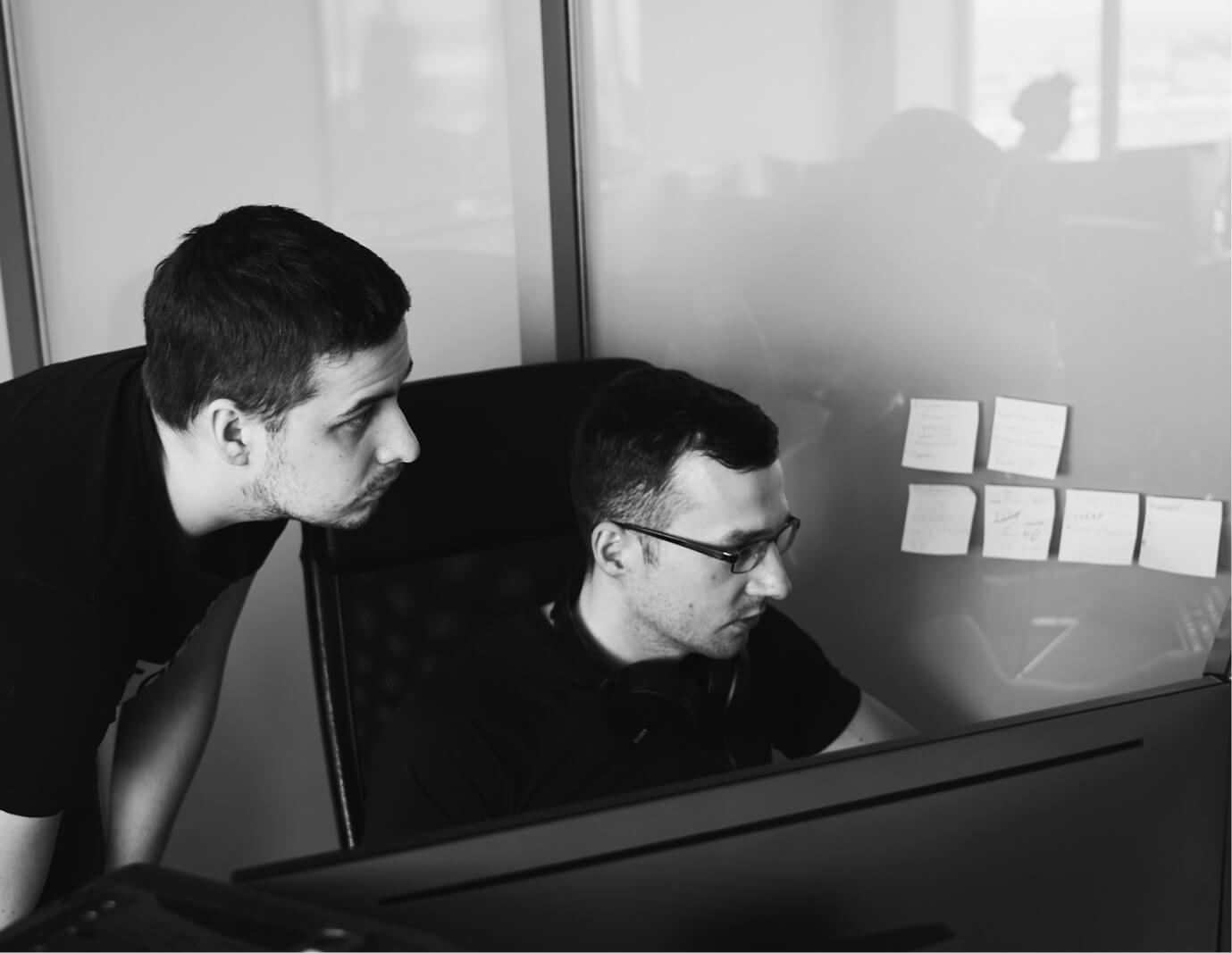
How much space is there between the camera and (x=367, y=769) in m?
1.48

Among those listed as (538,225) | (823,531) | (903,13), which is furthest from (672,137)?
(823,531)

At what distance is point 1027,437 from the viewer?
1.77 meters

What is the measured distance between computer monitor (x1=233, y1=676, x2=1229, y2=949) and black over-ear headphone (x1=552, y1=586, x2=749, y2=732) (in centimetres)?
63

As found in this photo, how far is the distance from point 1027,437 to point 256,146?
1239 millimetres

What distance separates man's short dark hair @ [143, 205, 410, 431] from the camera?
1214mm

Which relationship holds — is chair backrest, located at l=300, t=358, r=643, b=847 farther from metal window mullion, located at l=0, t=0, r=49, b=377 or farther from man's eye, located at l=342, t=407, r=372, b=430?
metal window mullion, located at l=0, t=0, r=49, b=377

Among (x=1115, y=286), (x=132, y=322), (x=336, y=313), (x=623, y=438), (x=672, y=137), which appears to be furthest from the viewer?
(x=132, y=322)

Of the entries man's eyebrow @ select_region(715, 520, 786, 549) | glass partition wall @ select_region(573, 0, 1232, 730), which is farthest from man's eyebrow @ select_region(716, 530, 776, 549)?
glass partition wall @ select_region(573, 0, 1232, 730)

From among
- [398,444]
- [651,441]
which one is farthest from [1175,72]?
[398,444]

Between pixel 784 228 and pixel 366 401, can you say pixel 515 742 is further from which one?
pixel 784 228

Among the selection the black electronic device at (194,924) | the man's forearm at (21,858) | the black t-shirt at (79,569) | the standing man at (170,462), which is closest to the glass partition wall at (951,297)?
the standing man at (170,462)

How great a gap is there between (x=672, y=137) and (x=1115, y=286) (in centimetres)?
67

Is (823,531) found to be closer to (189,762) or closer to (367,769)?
(367,769)

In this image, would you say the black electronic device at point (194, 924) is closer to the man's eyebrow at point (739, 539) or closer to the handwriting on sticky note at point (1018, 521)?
the man's eyebrow at point (739, 539)
